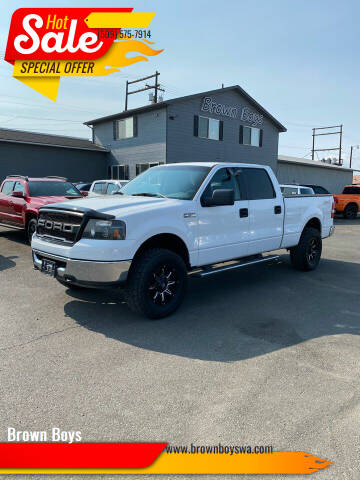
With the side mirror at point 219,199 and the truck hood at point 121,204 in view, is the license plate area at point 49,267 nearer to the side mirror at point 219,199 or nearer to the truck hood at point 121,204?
the truck hood at point 121,204

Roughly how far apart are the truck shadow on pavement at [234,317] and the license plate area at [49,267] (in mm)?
622

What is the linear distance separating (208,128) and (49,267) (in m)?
19.6

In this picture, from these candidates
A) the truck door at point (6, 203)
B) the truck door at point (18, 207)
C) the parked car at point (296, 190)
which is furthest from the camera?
the parked car at point (296, 190)

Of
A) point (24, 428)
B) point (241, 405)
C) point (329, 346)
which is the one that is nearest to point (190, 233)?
point (329, 346)

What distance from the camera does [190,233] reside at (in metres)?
4.96

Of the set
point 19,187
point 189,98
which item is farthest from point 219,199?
point 189,98

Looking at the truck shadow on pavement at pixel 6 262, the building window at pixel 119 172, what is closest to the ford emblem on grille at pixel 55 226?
the truck shadow on pavement at pixel 6 262

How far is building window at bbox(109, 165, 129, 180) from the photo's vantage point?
2375 cm

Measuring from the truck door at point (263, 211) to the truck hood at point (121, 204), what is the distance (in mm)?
1476

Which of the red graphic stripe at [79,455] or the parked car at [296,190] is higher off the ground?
the parked car at [296,190]

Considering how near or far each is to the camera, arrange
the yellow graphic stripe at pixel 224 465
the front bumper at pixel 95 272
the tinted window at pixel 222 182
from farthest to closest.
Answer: the tinted window at pixel 222 182, the front bumper at pixel 95 272, the yellow graphic stripe at pixel 224 465

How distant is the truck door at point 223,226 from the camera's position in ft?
17.0

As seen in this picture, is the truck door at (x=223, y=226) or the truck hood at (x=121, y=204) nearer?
the truck hood at (x=121, y=204)

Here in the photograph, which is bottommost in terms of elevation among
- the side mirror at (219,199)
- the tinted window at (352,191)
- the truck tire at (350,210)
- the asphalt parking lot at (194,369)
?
the asphalt parking lot at (194,369)
